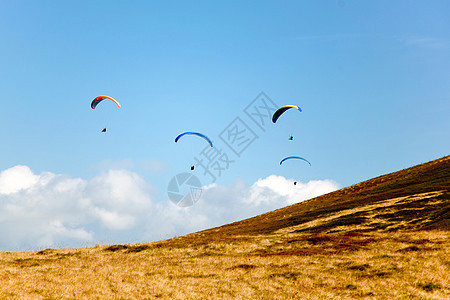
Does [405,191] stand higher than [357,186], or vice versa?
[357,186]

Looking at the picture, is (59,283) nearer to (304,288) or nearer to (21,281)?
(21,281)

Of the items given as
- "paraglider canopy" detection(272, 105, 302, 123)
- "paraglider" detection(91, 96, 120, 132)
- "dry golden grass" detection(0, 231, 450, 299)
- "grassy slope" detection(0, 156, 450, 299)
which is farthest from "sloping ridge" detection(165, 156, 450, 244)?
"paraglider" detection(91, 96, 120, 132)

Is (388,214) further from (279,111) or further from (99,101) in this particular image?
(99,101)

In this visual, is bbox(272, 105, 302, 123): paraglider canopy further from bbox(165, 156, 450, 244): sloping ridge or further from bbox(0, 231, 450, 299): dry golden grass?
bbox(0, 231, 450, 299): dry golden grass

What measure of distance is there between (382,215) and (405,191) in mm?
13704

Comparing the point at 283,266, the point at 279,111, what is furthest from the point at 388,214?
the point at 283,266

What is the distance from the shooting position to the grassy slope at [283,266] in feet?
69.3

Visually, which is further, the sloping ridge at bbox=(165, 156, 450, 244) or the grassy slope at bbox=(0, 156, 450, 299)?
the sloping ridge at bbox=(165, 156, 450, 244)

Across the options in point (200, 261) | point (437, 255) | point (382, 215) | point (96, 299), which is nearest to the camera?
point (96, 299)

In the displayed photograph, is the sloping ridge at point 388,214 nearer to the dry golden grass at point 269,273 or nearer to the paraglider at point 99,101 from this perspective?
the dry golden grass at point 269,273

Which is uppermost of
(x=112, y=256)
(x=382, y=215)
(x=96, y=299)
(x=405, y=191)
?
(x=405, y=191)

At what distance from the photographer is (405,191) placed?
57.3 metres

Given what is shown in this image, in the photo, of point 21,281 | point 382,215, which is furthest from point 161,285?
point 382,215

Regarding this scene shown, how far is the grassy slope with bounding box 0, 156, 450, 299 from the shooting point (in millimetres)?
21109
